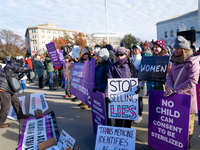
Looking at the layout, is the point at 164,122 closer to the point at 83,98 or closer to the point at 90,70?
the point at 90,70

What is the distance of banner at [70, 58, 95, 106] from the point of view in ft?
13.4

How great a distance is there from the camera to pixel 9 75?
14.1 feet

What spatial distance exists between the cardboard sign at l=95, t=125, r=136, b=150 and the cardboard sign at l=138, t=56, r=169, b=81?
1411 millimetres

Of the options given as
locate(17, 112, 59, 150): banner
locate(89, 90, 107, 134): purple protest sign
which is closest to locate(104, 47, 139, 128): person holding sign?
locate(89, 90, 107, 134): purple protest sign

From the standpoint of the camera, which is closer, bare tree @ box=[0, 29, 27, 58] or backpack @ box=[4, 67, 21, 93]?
backpack @ box=[4, 67, 21, 93]

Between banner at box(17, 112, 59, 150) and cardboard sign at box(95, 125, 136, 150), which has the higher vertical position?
cardboard sign at box(95, 125, 136, 150)

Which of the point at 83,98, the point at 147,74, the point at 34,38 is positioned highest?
the point at 34,38

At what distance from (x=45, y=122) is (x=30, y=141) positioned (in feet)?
3.10

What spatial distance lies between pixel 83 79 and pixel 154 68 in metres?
2.19

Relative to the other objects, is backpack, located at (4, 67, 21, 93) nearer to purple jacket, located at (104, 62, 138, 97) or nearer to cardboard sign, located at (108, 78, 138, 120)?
purple jacket, located at (104, 62, 138, 97)

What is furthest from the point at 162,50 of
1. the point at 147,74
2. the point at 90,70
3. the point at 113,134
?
the point at 113,134

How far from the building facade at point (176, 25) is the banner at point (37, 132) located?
5565cm

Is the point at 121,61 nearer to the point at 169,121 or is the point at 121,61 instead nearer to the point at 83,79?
the point at 169,121

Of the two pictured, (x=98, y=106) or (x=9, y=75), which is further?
(x=9, y=75)
